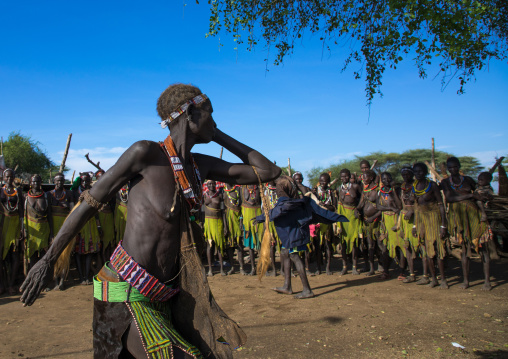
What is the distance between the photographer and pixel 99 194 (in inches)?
82.8

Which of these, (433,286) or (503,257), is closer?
(433,286)

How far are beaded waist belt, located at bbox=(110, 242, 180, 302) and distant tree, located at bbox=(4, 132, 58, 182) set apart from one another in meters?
32.2

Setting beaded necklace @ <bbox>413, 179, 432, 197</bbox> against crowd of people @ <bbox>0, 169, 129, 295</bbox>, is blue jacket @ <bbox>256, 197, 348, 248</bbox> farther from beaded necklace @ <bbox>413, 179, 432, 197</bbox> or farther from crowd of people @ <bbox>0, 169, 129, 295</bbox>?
crowd of people @ <bbox>0, 169, 129, 295</bbox>

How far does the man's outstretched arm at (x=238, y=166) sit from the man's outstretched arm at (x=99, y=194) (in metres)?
0.45

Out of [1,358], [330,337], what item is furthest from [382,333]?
[1,358]

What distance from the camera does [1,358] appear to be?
466 cm

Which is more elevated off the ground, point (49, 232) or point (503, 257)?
point (49, 232)

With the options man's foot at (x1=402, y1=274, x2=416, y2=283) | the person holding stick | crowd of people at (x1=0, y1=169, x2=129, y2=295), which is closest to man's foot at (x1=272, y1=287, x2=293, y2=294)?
man's foot at (x1=402, y1=274, x2=416, y2=283)

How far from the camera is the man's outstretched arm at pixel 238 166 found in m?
2.53

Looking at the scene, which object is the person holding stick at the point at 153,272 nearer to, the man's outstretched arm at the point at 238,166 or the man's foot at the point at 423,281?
the man's outstretched arm at the point at 238,166

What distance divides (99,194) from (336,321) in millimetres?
4291

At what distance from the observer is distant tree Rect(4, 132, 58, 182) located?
30.9 meters

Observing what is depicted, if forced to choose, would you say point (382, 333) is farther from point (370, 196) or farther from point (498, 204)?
point (498, 204)

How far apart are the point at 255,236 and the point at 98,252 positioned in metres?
3.43
